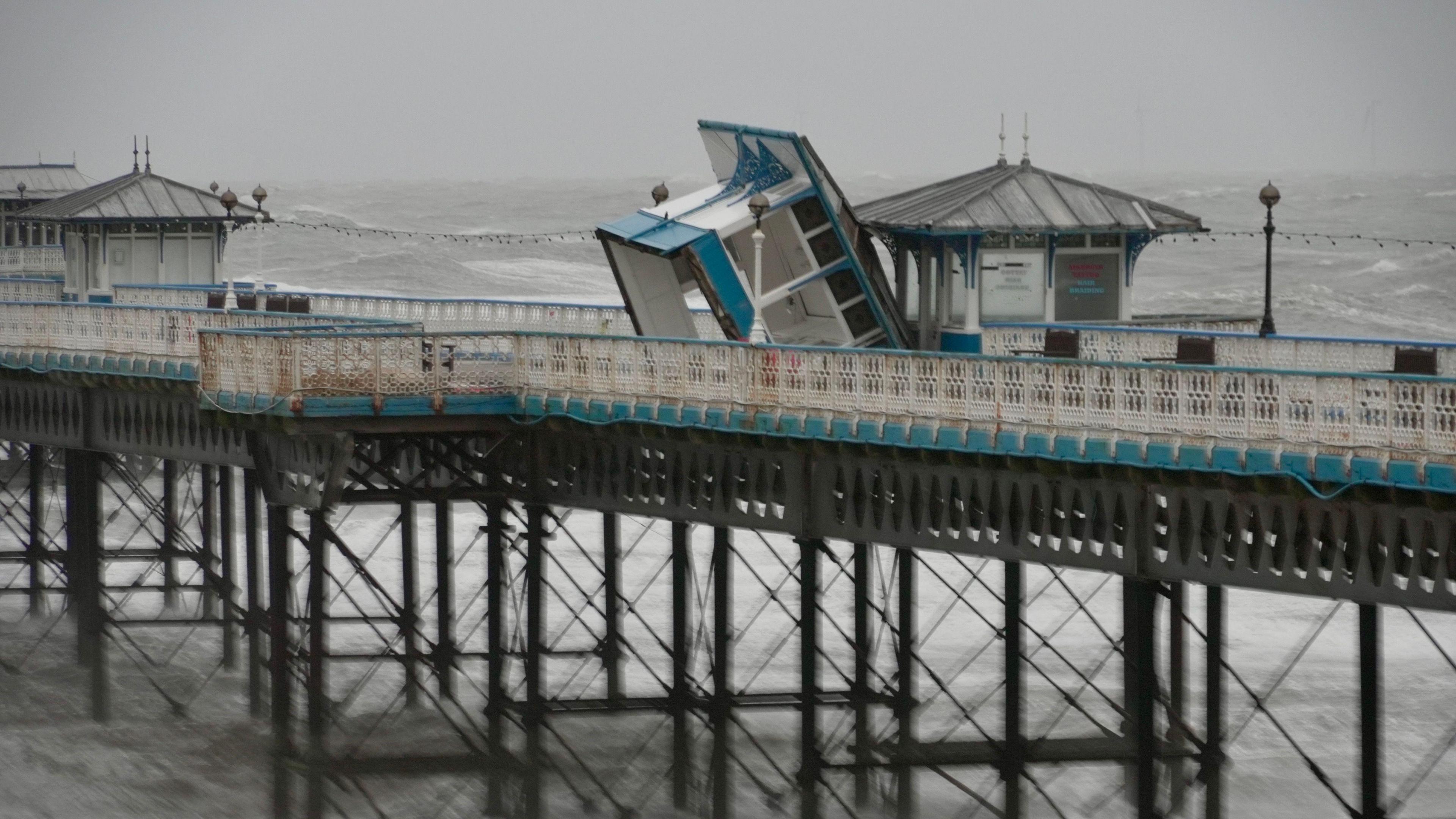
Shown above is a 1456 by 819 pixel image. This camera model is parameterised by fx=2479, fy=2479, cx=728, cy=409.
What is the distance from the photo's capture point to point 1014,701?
3475cm

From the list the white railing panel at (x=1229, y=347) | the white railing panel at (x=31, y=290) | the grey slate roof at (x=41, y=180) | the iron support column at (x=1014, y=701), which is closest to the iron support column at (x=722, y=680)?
the iron support column at (x=1014, y=701)

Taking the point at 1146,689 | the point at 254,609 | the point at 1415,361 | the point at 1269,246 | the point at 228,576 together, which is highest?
the point at 1269,246

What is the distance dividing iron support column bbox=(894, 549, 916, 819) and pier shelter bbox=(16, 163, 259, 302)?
1008 inches

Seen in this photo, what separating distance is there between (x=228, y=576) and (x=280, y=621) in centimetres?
1620

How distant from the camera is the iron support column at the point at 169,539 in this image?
51.9 m

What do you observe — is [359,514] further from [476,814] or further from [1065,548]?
[1065,548]

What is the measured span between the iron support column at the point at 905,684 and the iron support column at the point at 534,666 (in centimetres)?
547

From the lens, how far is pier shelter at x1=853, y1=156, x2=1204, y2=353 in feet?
118

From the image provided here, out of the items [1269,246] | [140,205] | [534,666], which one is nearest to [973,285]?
[1269,246]

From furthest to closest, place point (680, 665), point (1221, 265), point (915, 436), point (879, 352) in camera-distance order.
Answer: point (1221, 265), point (680, 665), point (879, 352), point (915, 436)

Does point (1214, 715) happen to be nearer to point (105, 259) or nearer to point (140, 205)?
point (140, 205)

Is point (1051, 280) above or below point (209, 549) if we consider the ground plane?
above

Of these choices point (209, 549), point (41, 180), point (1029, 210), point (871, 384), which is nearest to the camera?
point (871, 384)

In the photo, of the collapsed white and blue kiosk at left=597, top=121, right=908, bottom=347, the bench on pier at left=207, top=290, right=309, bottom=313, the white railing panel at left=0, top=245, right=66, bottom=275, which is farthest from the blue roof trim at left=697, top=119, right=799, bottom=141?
the white railing panel at left=0, top=245, right=66, bottom=275
